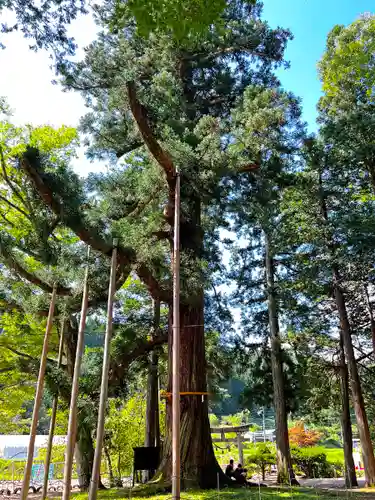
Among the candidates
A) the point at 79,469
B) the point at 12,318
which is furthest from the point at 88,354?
the point at 79,469

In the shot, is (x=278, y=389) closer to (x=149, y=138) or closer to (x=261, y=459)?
(x=261, y=459)

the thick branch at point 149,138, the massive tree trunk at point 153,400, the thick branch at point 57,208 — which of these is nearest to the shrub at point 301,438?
the massive tree trunk at point 153,400

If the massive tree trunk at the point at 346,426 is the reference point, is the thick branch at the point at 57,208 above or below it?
above

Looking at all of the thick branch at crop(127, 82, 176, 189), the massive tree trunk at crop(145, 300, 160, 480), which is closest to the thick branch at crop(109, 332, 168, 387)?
the massive tree trunk at crop(145, 300, 160, 480)

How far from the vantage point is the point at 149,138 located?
6895 mm

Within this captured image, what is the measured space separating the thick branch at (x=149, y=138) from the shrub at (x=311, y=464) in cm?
1418

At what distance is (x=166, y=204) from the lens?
8453mm

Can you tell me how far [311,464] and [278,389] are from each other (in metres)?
7.23

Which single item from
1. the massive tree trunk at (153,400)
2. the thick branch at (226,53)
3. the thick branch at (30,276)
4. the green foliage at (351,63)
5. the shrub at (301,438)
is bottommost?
the shrub at (301,438)

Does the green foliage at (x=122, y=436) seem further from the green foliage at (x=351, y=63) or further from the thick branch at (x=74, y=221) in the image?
the green foliage at (x=351, y=63)

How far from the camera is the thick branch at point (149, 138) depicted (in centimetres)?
646

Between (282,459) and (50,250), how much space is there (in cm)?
879

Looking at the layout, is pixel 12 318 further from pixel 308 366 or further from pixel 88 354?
pixel 308 366

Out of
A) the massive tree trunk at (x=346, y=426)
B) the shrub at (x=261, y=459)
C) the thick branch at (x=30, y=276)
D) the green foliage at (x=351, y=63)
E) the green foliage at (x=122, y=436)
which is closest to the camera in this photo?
the thick branch at (x=30, y=276)
